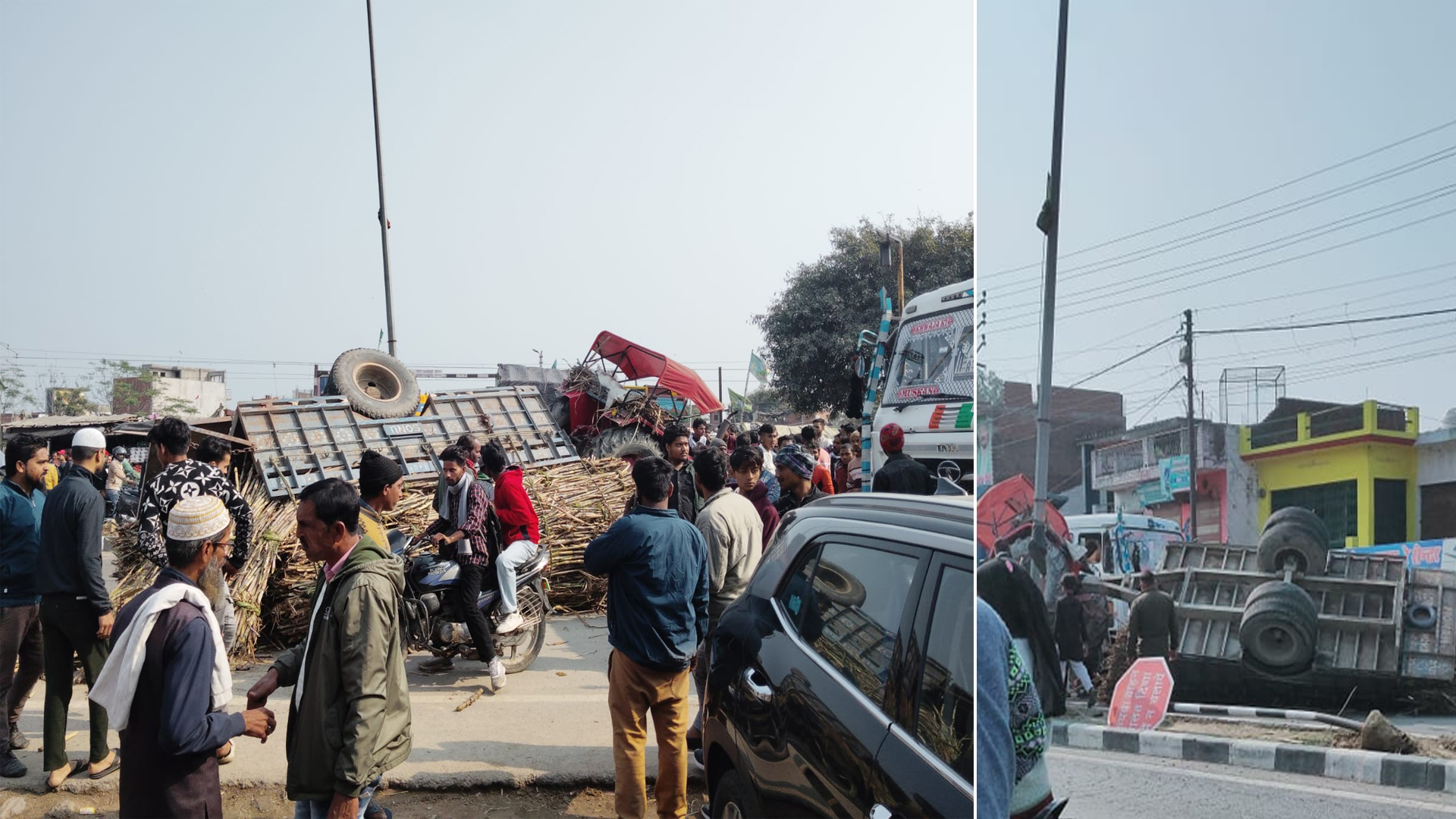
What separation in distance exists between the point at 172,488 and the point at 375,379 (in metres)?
7.32

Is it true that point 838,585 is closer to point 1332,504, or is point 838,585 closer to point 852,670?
point 852,670

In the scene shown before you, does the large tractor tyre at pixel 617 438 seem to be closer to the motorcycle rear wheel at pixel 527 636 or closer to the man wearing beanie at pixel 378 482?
the motorcycle rear wheel at pixel 527 636

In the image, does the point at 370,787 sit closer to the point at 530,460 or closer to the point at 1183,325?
the point at 1183,325

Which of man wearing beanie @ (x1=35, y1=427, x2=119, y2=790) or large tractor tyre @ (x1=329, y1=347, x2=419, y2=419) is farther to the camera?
large tractor tyre @ (x1=329, y1=347, x2=419, y2=419)

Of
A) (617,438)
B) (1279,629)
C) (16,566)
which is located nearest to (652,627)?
(1279,629)

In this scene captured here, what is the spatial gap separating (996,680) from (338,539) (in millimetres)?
2344

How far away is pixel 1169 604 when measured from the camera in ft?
3.06

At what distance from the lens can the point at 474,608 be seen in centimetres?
588

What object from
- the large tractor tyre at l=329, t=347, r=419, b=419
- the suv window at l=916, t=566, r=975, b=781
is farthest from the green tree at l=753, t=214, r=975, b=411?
the suv window at l=916, t=566, r=975, b=781

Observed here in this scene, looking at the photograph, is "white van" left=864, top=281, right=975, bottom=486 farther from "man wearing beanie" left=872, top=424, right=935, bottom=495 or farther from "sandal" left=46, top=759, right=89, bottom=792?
"sandal" left=46, top=759, right=89, bottom=792

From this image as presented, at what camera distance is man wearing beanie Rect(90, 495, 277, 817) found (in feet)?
8.29

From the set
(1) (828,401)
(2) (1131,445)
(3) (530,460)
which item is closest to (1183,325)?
→ (2) (1131,445)

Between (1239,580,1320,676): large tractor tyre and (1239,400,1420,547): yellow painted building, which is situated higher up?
(1239,400,1420,547): yellow painted building

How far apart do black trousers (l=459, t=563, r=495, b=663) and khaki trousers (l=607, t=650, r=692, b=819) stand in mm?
2205
